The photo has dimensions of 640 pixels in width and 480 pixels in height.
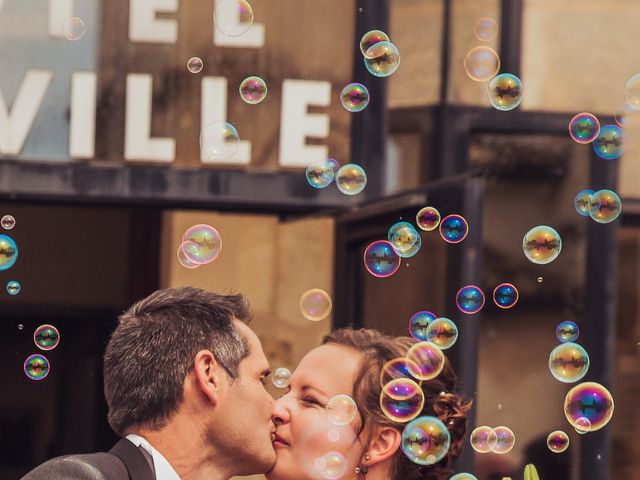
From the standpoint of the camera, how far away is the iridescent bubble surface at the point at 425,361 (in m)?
3.70

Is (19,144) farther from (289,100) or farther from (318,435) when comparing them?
(318,435)

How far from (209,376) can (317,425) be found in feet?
1.07

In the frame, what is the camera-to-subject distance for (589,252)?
6.72 meters

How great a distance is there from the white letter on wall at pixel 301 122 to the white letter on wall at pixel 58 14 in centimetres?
103

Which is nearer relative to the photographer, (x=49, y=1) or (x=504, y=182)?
(x=49, y=1)

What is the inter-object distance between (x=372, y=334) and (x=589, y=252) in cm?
315

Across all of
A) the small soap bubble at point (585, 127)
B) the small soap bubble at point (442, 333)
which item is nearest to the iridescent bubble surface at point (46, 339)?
the small soap bubble at point (442, 333)

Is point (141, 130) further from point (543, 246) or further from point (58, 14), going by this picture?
point (543, 246)

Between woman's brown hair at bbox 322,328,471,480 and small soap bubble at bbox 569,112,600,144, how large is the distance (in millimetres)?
2461

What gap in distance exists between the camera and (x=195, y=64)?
6.38 m

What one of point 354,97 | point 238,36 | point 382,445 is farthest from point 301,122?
point 382,445

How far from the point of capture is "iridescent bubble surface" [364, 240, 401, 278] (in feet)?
17.3

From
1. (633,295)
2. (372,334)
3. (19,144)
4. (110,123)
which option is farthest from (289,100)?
(372,334)

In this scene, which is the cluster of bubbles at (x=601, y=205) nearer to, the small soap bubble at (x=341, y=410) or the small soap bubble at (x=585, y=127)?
the small soap bubble at (x=585, y=127)
